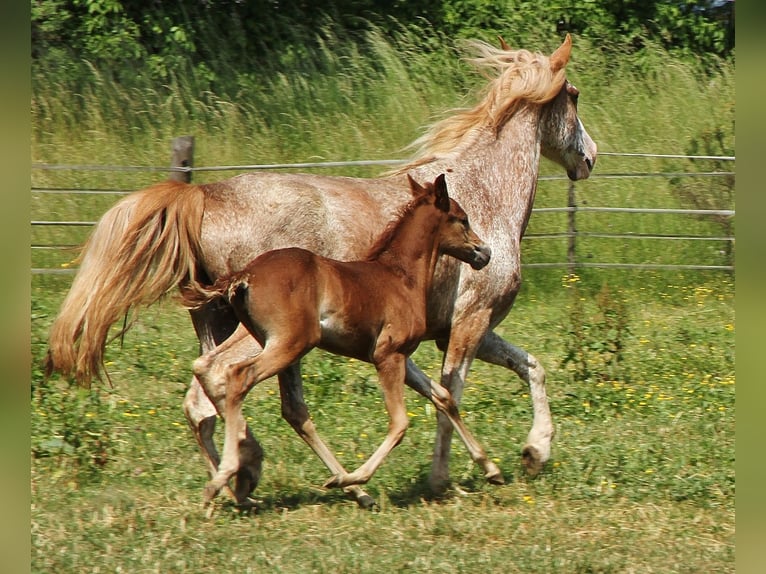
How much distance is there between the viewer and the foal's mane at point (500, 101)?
6.49 metres

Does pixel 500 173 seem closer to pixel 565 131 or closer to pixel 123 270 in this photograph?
pixel 565 131

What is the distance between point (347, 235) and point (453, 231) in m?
0.55

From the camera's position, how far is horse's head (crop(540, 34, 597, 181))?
6.65 meters

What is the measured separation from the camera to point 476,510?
5203mm

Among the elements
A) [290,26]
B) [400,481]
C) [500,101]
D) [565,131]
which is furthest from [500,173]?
[290,26]

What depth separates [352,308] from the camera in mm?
4953

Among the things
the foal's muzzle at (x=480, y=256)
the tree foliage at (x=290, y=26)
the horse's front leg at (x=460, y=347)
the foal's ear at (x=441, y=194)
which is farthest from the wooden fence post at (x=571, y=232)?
the foal's ear at (x=441, y=194)

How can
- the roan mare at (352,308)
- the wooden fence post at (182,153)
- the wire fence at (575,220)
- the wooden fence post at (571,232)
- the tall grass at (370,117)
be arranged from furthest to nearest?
the tall grass at (370,117) → the wooden fence post at (571,232) → the wire fence at (575,220) → the wooden fence post at (182,153) → the roan mare at (352,308)

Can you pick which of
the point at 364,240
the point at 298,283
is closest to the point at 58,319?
the point at 298,283

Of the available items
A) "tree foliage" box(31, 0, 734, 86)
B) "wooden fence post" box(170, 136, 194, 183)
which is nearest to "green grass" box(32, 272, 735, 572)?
"wooden fence post" box(170, 136, 194, 183)

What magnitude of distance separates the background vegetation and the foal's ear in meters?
1.47

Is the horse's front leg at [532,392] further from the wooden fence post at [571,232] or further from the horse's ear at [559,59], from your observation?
the wooden fence post at [571,232]
